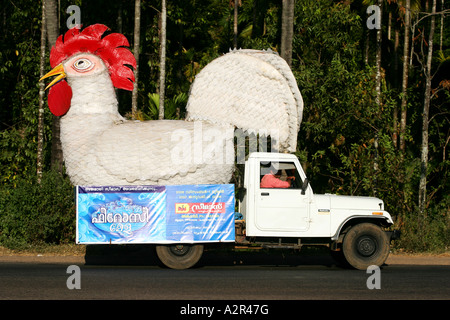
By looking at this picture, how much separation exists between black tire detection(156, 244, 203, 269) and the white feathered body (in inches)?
42.7

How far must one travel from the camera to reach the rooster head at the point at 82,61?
11.7 meters

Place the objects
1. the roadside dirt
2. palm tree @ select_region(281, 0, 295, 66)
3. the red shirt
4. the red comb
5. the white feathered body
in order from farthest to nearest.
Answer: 1. palm tree @ select_region(281, 0, 295, 66)
2. the roadside dirt
3. the red comb
4. the white feathered body
5. the red shirt

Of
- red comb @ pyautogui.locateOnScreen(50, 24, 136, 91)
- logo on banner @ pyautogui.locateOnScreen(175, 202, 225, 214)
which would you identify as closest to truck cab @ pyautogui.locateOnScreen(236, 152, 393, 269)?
logo on banner @ pyautogui.locateOnScreen(175, 202, 225, 214)

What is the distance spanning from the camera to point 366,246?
1111cm

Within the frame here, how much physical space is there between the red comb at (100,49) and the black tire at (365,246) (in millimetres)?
4889

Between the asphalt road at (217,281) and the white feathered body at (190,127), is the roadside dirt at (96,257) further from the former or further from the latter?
the white feathered body at (190,127)

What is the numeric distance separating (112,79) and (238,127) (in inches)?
99.2

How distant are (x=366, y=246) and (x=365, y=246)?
0.07 ft

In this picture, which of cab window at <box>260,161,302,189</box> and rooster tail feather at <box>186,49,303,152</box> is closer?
cab window at <box>260,161,302,189</box>

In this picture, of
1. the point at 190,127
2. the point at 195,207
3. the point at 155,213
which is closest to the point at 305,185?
the point at 195,207

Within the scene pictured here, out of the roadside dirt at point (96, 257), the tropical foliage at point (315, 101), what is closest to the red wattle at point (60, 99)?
the tropical foliage at point (315, 101)

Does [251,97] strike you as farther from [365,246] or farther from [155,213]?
[365,246]

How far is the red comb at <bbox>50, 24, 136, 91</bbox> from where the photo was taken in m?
12.0

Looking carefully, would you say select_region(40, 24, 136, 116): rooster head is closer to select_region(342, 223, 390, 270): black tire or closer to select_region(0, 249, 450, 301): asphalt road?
select_region(0, 249, 450, 301): asphalt road
